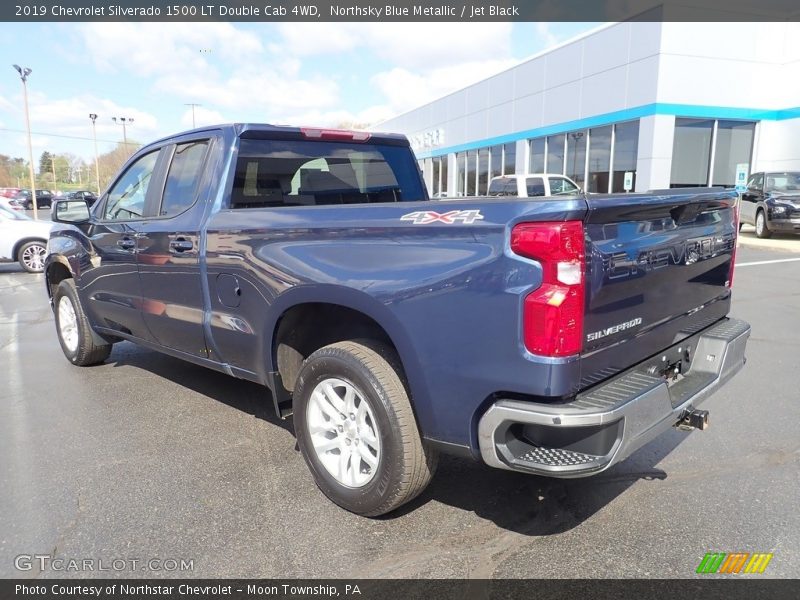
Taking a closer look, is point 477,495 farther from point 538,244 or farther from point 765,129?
point 765,129

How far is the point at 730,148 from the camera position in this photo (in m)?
19.4

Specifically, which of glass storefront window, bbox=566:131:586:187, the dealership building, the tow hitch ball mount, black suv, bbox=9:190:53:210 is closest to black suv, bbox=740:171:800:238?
the dealership building

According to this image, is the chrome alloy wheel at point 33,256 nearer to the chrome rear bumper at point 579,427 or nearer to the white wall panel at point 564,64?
the chrome rear bumper at point 579,427

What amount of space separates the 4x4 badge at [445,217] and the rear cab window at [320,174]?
1596 millimetres

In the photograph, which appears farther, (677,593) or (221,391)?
(221,391)

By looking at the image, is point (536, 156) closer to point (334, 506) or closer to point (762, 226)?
point (762, 226)

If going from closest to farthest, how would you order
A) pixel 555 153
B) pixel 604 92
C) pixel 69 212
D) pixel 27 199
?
pixel 69 212, pixel 604 92, pixel 555 153, pixel 27 199

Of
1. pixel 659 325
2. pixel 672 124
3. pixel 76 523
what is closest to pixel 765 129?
pixel 672 124

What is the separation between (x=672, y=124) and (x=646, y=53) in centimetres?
226

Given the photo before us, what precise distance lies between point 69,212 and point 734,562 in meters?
5.23

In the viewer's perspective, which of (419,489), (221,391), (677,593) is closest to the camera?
(677,593)

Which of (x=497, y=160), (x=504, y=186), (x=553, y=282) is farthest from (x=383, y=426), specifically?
(x=497, y=160)

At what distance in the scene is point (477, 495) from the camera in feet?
10.6

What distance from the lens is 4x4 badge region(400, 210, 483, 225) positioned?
93.0 inches
